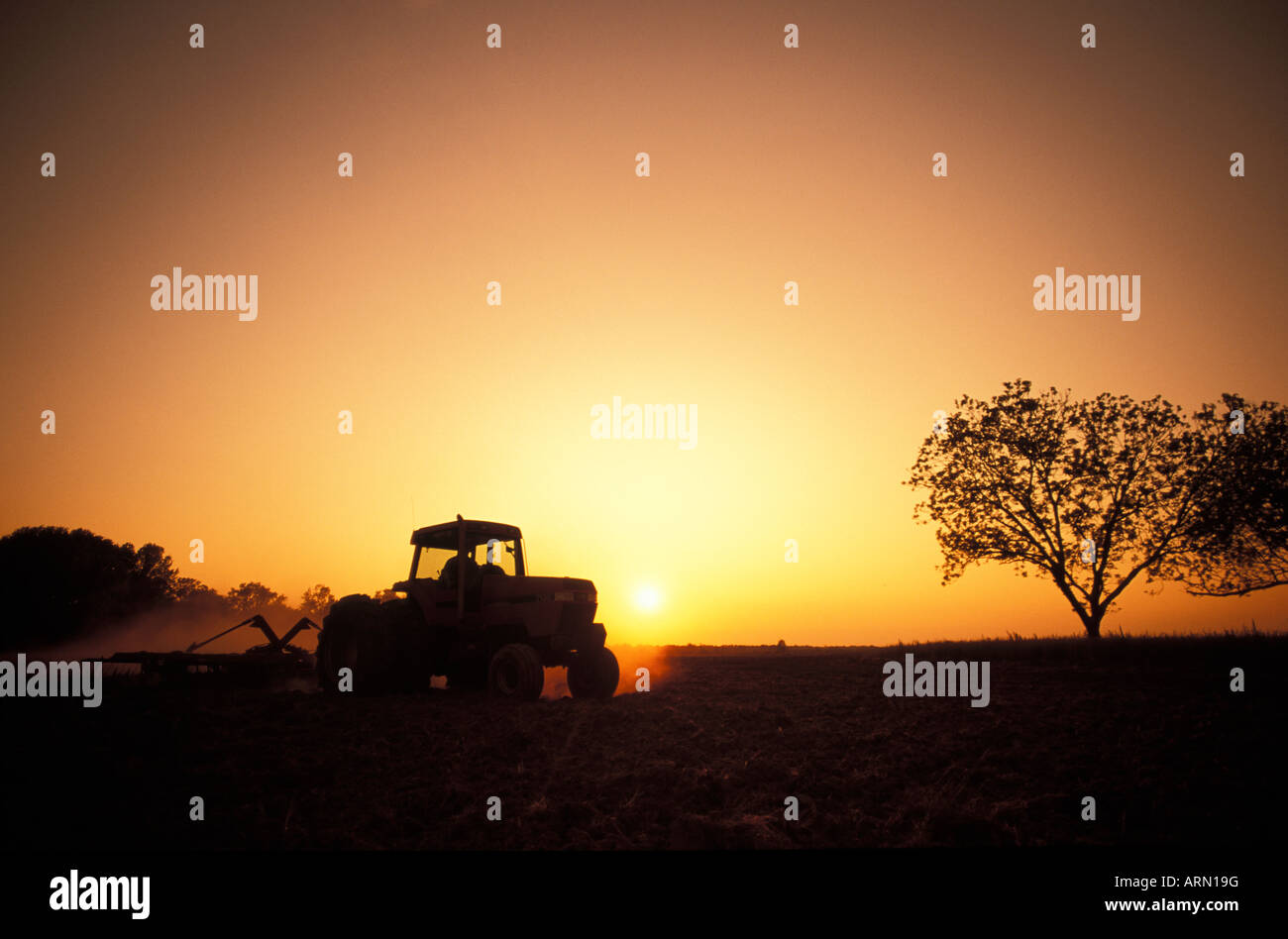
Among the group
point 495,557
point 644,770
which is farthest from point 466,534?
point 644,770

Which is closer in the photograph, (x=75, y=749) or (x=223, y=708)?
(x=75, y=749)

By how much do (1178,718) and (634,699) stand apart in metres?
8.61

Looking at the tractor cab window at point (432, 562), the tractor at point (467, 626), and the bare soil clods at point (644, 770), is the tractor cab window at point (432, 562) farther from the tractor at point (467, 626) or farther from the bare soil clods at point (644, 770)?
the bare soil clods at point (644, 770)

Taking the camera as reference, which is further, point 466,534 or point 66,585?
point 66,585

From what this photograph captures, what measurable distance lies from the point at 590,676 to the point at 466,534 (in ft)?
11.4

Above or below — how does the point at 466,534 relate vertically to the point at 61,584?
above

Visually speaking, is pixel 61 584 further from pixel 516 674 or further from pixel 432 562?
pixel 516 674

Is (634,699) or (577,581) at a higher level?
(577,581)

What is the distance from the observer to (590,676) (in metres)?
14.5

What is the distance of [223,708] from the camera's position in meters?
11.9

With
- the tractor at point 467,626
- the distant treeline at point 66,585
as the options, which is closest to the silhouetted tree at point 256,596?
the distant treeline at point 66,585

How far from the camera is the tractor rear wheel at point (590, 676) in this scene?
1455 cm
